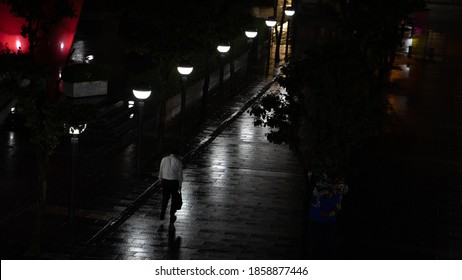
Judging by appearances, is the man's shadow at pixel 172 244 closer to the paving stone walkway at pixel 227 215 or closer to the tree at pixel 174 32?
the paving stone walkway at pixel 227 215

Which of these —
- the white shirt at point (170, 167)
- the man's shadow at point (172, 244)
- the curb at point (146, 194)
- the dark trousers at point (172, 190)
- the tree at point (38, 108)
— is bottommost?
the curb at point (146, 194)

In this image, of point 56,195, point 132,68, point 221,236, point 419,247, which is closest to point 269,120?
point 221,236

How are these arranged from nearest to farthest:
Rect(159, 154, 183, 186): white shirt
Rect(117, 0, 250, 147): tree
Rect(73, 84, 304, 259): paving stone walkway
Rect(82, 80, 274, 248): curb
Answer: Rect(73, 84, 304, 259): paving stone walkway
Rect(82, 80, 274, 248): curb
Rect(159, 154, 183, 186): white shirt
Rect(117, 0, 250, 147): tree

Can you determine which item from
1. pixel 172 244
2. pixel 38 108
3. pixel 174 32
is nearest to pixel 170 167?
pixel 172 244

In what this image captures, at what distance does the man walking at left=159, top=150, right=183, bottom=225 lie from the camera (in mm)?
23250

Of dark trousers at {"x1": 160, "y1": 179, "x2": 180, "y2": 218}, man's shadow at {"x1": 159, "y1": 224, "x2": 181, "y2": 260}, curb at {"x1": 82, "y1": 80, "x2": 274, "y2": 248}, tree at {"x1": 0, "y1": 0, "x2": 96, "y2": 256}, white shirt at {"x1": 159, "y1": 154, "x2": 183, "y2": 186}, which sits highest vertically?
tree at {"x1": 0, "y1": 0, "x2": 96, "y2": 256}

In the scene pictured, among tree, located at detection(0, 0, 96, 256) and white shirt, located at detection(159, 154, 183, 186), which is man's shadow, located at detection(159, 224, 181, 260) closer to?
white shirt, located at detection(159, 154, 183, 186)

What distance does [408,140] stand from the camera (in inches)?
1388

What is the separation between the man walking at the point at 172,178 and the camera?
23.2 m

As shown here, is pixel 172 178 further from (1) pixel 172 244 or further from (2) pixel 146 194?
(2) pixel 146 194

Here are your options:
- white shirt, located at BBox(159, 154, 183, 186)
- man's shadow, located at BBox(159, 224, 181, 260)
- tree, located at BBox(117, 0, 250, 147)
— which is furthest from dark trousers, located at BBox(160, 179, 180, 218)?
tree, located at BBox(117, 0, 250, 147)

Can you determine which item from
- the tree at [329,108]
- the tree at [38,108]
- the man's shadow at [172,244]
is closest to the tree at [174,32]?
the man's shadow at [172,244]

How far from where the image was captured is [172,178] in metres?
23.4

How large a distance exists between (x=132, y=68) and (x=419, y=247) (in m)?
Answer: 22.3
